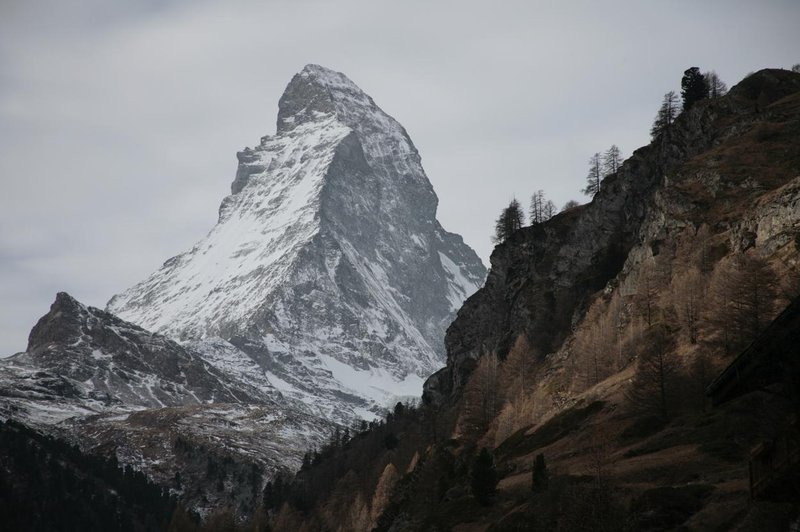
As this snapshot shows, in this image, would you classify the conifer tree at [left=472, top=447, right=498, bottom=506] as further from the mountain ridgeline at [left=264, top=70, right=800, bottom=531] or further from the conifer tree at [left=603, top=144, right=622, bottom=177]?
the conifer tree at [left=603, top=144, right=622, bottom=177]

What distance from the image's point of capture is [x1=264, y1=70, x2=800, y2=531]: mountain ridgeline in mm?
39406

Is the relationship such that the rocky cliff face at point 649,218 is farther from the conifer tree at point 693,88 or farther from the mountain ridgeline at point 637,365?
the conifer tree at point 693,88

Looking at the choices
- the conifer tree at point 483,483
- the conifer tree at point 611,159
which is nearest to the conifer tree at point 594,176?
the conifer tree at point 611,159

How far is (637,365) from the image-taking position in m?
69.6

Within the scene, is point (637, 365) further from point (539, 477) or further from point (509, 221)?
point (509, 221)

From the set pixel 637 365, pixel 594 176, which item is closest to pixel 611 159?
pixel 594 176

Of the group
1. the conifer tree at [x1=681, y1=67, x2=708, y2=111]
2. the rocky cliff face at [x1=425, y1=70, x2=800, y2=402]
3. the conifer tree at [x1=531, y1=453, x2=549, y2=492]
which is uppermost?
the conifer tree at [x1=681, y1=67, x2=708, y2=111]

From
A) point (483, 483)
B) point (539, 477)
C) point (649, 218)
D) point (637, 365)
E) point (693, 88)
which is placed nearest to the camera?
point (539, 477)

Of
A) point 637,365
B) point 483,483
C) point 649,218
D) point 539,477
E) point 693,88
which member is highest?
point 693,88

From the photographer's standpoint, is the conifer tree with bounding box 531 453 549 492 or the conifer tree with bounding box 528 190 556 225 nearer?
the conifer tree with bounding box 531 453 549 492

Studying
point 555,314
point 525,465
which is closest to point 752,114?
point 555,314

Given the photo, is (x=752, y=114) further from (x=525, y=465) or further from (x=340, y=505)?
(x=340, y=505)

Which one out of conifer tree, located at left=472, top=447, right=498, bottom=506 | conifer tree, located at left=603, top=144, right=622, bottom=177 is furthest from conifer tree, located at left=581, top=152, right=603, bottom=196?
conifer tree, located at left=472, top=447, right=498, bottom=506

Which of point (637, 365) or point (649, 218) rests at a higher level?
point (649, 218)
